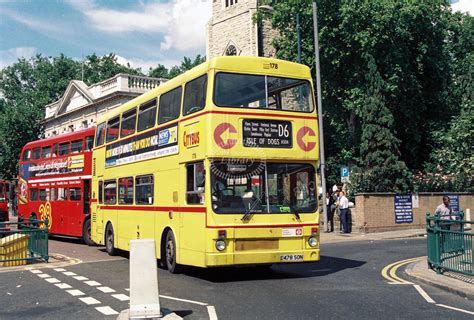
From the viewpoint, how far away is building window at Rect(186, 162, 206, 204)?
11.3 m

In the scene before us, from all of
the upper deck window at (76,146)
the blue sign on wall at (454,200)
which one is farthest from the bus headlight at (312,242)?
the blue sign on wall at (454,200)

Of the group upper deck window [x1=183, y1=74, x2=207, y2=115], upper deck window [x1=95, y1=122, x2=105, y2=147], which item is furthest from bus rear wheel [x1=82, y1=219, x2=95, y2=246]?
upper deck window [x1=183, y1=74, x2=207, y2=115]

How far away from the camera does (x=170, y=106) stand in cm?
1314

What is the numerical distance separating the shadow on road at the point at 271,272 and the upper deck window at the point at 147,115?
3666mm

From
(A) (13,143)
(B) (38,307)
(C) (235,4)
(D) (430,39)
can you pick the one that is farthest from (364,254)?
(A) (13,143)

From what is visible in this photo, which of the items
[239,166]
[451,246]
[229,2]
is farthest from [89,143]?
[229,2]

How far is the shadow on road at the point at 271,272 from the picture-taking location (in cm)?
1211

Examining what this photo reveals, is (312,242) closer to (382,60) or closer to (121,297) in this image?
(121,297)

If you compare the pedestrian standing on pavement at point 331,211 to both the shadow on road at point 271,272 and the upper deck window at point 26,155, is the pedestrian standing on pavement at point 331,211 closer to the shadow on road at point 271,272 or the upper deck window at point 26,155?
the shadow on road at point 271,272

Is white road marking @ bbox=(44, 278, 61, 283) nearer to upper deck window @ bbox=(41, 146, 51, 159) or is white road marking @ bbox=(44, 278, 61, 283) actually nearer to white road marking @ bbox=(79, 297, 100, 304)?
white road marking @ bbox=(79, 297, 100, 304)

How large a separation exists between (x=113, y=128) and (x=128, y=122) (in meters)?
1.47

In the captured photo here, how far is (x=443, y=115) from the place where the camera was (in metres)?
42.9

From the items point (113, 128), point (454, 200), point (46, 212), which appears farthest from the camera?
point (454, 200)

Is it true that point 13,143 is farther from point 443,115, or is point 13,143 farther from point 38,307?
point 38,307
